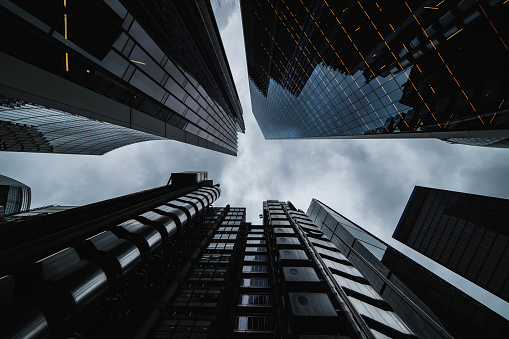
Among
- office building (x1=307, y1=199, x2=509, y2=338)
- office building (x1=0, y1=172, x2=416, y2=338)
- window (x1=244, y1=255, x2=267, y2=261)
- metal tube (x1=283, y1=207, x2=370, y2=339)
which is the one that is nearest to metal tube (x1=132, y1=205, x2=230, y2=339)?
office building (x1=0, y1=172, x2=416, y2=338)

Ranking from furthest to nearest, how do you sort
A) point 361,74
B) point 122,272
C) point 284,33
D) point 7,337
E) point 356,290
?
1. point 284,33
2. point 361,74
3. point 356,290
4. point 122,272
5. point 7,337

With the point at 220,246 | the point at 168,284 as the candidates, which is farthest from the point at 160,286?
the point at 220,246

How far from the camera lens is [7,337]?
6.49 metres

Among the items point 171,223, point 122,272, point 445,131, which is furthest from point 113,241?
point 445,131

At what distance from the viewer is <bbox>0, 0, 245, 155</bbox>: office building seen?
6816mm

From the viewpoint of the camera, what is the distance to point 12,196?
52625 mm

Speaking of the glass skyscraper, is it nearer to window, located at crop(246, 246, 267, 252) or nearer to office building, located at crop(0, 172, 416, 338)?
office building, located at crop(0, 172, 416, 338)

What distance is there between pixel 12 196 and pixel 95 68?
7221cm

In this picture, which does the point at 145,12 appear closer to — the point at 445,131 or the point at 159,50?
the point at 159,50

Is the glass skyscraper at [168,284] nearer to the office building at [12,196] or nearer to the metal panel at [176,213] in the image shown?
the metal panel at [176,213]

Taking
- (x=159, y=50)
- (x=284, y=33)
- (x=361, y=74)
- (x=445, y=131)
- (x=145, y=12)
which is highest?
(x=284, y=33)

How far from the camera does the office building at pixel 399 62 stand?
52.2 ft

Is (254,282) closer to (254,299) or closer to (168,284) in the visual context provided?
(254,299)

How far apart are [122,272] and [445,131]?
2997 cm
